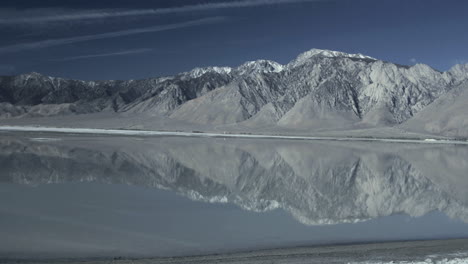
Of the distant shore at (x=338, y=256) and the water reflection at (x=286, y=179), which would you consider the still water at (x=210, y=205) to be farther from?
the distant shore at (x=338, y=256)

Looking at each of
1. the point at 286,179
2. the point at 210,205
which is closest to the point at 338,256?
the point at 210,205

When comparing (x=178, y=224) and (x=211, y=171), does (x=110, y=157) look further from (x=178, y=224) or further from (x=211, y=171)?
(x=178, y=224)

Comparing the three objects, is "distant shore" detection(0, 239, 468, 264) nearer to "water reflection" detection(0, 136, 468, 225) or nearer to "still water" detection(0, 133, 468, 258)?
"still water" detection(0, 133, 468, 258)

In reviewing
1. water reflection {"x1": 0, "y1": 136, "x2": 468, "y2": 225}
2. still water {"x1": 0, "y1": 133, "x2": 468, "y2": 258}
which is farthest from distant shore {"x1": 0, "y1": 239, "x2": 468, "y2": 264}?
water reflection {"x1": 0, "y1": 136, "x2": 468, "y2": 225}

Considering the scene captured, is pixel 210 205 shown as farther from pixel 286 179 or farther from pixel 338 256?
pixel 286 179

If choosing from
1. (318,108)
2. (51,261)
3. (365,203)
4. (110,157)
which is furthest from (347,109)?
(51,261)

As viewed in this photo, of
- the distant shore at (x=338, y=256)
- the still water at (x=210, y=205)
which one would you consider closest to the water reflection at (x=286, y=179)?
the still water at (x=210, y=205)
